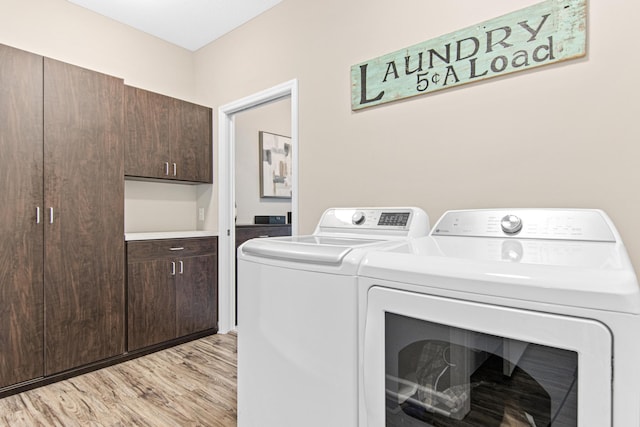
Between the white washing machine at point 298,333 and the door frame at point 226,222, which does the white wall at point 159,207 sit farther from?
the white washing machine at point 298,333

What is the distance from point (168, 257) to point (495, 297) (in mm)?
2608

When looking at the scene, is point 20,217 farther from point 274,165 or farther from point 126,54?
→ point 274,165

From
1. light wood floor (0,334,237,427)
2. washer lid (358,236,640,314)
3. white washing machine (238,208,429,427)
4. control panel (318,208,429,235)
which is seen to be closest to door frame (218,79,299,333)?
light wood floor (0,334,237,427)

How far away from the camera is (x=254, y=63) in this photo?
286 centimetres

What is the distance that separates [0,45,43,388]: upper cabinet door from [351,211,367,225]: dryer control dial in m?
1.98

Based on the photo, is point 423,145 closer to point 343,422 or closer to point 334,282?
point 334,282

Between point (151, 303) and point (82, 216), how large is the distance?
0.83 m

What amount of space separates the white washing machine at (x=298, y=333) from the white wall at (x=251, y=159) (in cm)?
236

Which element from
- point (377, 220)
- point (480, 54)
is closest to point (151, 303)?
point (377, 220)

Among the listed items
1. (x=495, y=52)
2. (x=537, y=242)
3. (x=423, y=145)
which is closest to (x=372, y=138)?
(x=423, y=145)

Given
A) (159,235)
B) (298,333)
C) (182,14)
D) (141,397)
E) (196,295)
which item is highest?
(182,14)

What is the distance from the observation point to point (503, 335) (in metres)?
0.80

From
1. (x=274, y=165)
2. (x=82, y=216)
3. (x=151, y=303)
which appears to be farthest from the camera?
(x=274, y=165)

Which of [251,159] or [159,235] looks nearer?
[159,235]
